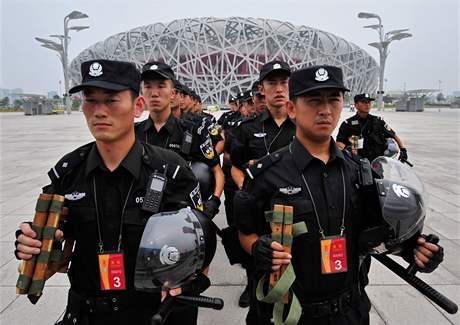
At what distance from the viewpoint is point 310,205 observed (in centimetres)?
164

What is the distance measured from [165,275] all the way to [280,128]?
2.28 m

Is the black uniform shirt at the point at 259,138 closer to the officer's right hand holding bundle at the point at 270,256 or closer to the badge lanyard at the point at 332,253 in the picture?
the badge lanyard at the point at 332,253

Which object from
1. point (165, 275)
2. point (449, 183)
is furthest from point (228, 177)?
point (449, 183)

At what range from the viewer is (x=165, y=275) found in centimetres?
130

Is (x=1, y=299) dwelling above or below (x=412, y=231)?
below

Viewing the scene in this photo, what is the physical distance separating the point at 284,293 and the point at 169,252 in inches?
20.4

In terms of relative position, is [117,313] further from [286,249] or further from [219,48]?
[219,48]

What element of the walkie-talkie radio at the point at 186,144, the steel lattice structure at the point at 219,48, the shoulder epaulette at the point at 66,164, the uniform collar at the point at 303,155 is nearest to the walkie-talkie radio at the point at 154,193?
the shoulder epaulette at the point at 66,164

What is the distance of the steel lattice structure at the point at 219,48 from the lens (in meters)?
57.1

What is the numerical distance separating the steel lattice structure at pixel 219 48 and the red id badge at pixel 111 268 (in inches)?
2221

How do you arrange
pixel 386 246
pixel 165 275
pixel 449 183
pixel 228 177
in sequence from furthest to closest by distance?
pixel 449 183, pixel 228 177, pixel 386 246, pixel 165 275

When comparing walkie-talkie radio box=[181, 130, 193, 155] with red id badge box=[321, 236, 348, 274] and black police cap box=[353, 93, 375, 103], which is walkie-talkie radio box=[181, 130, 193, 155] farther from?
black police cap box=[353, 93, 375, 103]

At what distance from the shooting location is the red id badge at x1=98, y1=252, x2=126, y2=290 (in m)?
1.55

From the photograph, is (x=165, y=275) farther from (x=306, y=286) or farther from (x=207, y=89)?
(x=207, y=89)
